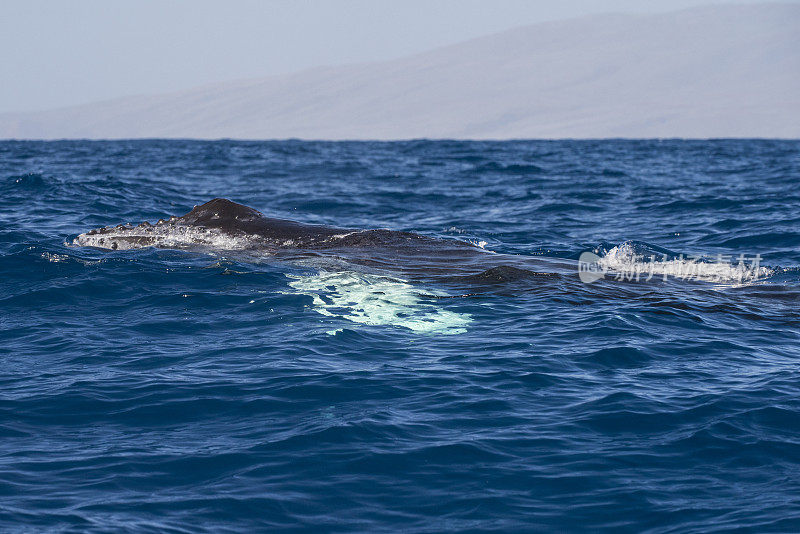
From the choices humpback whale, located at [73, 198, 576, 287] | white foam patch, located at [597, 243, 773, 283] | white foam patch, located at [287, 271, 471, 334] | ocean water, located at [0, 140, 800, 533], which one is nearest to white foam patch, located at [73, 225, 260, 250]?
humpback whale, located at [73, 198, 576, 287]

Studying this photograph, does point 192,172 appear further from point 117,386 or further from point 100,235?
point 117,386

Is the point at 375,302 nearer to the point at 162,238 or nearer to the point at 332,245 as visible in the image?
the point at 332,245

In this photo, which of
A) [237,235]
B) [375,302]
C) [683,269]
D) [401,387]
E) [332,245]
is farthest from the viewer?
[237,235]

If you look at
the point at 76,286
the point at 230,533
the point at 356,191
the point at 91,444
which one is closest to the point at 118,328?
the point at 76,286

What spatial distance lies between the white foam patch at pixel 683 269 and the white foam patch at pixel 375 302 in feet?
12.4

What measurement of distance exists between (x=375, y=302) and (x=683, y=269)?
588 cm

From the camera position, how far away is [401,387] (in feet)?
30.9

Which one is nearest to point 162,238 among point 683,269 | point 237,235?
point 237,235

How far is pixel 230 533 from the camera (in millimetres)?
6359

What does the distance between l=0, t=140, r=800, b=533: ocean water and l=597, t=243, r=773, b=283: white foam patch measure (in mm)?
87

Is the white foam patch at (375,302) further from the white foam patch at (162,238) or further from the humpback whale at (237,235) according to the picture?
the white foam patch at (162,238)

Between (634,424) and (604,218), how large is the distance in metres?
17.2

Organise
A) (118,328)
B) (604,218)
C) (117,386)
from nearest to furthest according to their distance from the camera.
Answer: (117,386), (118,328), (604,218)

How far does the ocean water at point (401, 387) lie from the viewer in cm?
682
